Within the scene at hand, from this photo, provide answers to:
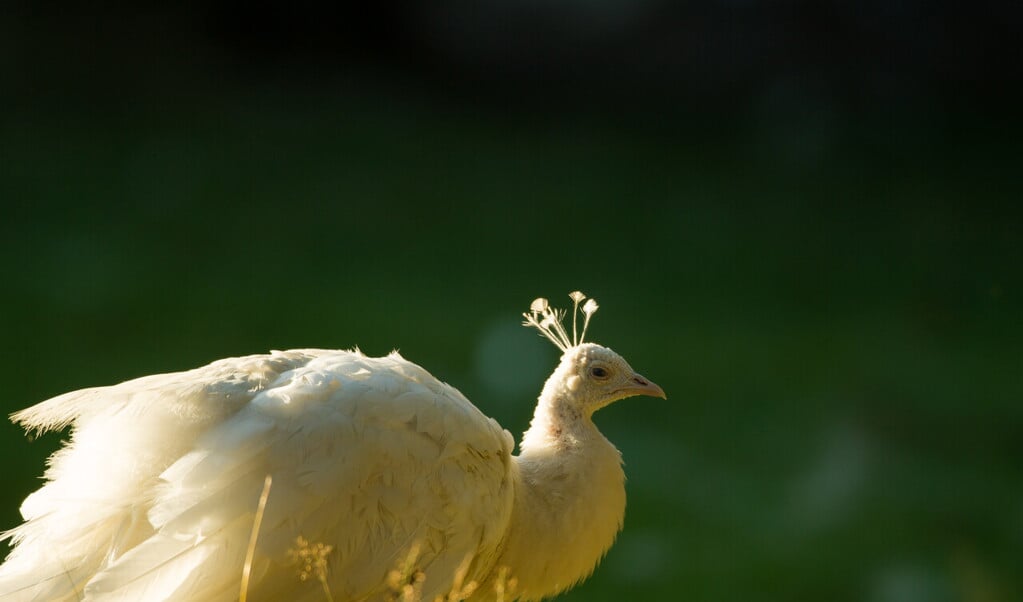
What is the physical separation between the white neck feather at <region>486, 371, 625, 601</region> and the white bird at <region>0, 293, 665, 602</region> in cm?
8

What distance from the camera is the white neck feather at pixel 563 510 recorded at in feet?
9.85

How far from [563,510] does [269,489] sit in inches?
36.4

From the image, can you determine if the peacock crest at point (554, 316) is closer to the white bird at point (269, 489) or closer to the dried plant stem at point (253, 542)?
the white bird at point (269, 489)

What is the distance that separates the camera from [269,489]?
2.42 meters

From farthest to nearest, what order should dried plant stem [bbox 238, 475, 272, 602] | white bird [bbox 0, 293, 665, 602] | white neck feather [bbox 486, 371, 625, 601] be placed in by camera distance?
white neck feather [bbox 486, 371, 625, 601]
white bird [bbox 0, 293, 665, 602]
dried plant stem [bbox 238, 475, 272, 602]

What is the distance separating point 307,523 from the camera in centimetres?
245

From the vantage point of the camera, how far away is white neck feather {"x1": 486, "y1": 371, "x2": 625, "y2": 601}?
3.00 metres

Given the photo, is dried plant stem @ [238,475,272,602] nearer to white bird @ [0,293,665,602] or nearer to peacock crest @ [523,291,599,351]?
white bird @ [0,293,665,602]

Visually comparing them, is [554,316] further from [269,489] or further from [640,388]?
[269,489]

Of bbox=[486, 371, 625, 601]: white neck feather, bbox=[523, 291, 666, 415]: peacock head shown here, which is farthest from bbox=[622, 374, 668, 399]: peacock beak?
bbox=[486, 371, 625, 601]: white neck feather

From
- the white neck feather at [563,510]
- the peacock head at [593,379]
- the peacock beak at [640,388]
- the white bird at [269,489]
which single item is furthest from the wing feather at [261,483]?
the peacock beak at [640,388]

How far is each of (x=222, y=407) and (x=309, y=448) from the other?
22 centimetres

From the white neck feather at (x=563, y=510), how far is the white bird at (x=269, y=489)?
8 centimetres

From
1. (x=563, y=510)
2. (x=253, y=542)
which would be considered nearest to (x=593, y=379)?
(x=563, y=510)
